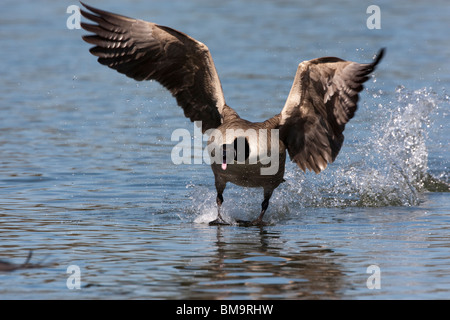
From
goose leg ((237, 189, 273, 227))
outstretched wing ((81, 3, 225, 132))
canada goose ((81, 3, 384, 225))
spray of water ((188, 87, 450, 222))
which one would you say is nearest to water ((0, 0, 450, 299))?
spray of water ((188, 87, 450, 222))

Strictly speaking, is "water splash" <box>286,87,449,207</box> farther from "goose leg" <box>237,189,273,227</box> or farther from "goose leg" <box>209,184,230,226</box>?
"goose leg" <box>209,184,230,226</box>

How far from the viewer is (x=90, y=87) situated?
17.3m

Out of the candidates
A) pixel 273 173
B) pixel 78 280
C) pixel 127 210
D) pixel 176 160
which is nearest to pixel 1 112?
pixel 176 160

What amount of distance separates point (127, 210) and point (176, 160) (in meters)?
2.86

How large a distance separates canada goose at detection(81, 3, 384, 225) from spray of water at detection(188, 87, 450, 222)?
64 cm

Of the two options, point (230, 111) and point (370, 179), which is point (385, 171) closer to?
point (370, 179)

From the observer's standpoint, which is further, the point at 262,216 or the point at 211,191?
the point at 211,191

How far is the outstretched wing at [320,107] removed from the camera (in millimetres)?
8406

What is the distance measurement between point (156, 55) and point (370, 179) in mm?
3397

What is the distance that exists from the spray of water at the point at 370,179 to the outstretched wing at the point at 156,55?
142cm

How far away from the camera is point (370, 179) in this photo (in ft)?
34.7

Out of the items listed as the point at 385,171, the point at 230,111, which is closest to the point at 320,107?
the point at 230,111

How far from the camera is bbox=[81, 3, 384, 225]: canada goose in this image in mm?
8586

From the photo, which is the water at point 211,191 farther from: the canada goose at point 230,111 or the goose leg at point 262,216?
the canada goose at point 230,111
